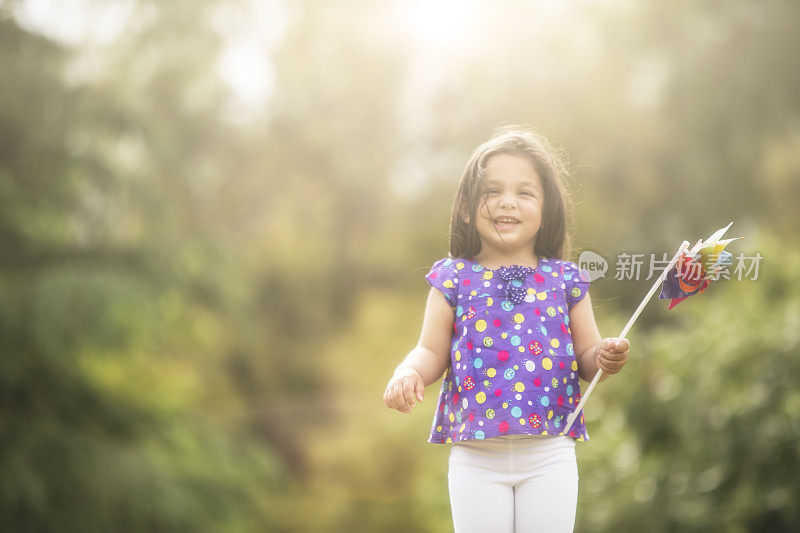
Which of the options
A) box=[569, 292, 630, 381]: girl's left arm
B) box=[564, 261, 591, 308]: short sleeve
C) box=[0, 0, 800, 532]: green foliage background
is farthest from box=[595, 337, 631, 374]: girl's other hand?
box=[0, 0, 800, 532]: green foliage background

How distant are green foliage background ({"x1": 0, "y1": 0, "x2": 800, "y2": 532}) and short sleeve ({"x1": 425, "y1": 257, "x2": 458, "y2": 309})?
1.62 m

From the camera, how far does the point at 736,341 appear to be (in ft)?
12.8

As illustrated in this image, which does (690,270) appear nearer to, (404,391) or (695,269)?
(695,269)

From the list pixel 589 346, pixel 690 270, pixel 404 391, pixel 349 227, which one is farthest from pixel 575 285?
pixel 349 227

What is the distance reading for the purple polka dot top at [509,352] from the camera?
43.6 inches

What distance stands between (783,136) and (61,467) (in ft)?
18.8

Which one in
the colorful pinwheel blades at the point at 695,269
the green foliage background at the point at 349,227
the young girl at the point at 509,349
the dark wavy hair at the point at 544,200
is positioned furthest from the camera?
the green foliage background at the point at 349,227

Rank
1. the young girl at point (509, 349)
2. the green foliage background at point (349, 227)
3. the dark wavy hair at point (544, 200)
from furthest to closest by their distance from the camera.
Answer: the green foliage background at point (349, 227) → the dark wavy hair at point (544, 200) → the young girl at point (509, 349)

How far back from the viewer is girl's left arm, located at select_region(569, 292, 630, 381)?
41.4 inches

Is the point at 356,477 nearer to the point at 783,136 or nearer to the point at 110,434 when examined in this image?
the point at 110,434

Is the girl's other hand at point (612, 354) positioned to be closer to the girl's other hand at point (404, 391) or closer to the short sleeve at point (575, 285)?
the short sleeve at point (575, 285)

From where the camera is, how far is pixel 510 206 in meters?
1.18

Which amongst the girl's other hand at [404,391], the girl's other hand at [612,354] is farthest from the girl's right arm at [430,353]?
the girl's other hand at [612,354]

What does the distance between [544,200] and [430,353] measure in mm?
286
